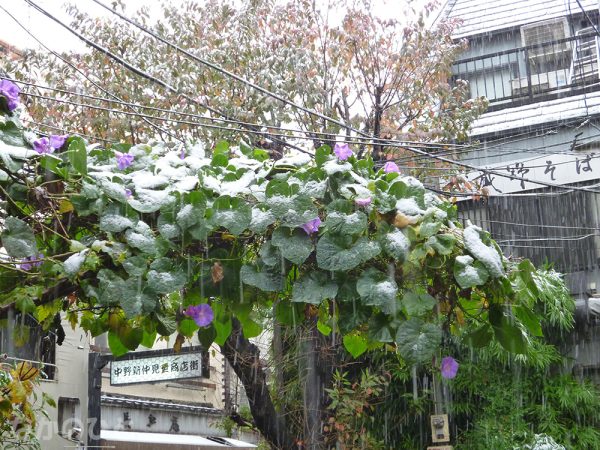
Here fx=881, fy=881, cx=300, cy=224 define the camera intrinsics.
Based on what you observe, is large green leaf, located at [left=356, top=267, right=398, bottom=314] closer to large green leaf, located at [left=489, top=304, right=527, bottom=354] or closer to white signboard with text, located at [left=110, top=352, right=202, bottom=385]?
large green leaf, located at [left=489, top=304, right=527, bottom=354]

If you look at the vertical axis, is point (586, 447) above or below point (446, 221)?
below

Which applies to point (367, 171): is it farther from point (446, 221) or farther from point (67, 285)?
point (67, 285)

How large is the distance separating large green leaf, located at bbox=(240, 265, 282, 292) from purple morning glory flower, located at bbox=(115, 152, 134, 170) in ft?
2.18

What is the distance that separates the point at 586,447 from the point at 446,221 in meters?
8.30

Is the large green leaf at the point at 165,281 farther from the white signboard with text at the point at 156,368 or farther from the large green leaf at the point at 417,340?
Result: the white signboard with text at the point at 156,368

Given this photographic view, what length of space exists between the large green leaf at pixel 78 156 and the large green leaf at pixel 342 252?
97 centimetres

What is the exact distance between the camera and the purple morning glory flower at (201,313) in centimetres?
369

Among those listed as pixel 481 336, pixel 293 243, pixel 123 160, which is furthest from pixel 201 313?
pixel 481 336

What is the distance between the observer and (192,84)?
10.7 meters

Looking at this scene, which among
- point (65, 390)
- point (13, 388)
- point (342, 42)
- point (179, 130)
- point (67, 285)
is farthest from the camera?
point (65, 390)

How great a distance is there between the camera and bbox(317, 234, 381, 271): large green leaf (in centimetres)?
329

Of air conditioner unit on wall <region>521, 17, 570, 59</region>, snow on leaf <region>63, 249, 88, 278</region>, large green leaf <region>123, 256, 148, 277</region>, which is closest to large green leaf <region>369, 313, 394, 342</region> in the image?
large green leaf <region>123, 256, 148, 277</region>

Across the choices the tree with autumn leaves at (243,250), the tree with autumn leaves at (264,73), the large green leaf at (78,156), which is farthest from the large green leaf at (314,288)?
the tree with autumn leaves at (264,73)

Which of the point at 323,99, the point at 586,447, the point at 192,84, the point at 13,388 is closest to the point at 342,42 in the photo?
the point at 323,99
